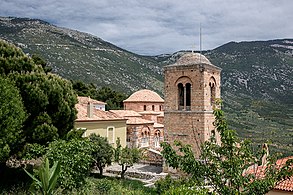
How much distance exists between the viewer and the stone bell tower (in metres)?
21.0

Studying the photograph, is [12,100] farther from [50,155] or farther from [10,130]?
[50,155]

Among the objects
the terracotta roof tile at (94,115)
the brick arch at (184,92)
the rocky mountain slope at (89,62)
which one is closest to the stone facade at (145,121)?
the terracotta roof tile at (94,115)

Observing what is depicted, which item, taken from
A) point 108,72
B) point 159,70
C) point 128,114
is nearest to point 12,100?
point 128,114

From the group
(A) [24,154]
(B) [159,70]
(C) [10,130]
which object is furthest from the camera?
(B) [159,70]

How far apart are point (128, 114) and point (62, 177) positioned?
22114 mm

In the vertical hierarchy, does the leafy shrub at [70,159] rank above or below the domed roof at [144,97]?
below

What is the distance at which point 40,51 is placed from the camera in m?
71.9

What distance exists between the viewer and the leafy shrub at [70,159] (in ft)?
36.1

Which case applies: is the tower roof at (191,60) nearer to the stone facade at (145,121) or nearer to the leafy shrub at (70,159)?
the stone facade at (145,121)

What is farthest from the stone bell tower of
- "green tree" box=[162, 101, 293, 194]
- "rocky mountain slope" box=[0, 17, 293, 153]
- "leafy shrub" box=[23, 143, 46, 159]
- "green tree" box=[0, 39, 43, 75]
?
"rocky mountain slope" box=[0, 17, 293, 153]

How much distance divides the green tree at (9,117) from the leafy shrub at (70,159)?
54.4 inches

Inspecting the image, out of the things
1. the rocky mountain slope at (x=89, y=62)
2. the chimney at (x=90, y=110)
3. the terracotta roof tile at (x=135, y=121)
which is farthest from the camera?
the rocky mountain slope at (x=89, y=62)

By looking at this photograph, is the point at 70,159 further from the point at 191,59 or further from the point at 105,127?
the point at 105,127

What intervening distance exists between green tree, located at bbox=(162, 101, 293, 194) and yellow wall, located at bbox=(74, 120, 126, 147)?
17688 millimetres
